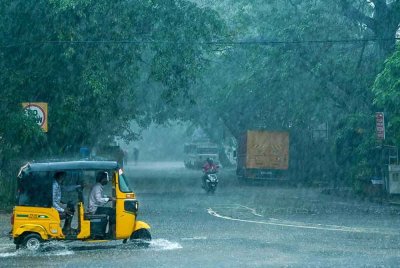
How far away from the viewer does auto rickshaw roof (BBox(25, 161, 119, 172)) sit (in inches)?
669

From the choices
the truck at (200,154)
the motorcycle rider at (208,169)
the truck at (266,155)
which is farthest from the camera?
the truck at (200,154)

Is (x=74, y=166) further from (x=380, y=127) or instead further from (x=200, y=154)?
(x=200, y=154)

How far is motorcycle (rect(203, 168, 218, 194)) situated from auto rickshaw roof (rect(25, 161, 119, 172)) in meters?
20.9

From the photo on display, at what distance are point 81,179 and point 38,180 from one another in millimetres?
1136

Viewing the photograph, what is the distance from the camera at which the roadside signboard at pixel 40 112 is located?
26.3 m

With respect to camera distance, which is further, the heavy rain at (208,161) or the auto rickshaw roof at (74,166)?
the auto rickshaw roof at (74,166)

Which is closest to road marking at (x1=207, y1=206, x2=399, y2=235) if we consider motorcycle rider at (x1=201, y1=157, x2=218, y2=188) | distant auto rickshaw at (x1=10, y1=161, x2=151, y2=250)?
distant auto rickshaw at (x1=10, y1=161, x2=151, y2=250)

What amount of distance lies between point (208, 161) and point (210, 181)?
6.86 ft

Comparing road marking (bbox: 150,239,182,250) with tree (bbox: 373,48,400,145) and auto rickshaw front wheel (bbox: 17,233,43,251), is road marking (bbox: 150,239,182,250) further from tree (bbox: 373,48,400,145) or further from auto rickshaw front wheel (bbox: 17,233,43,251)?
tree (bbox: 373,48,400,145)

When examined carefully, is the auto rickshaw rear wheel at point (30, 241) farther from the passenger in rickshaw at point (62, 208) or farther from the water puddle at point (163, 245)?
the water puddle at point (163, 245)

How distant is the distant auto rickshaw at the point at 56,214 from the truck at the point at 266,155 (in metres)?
31.9

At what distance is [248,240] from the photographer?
59.5 feet

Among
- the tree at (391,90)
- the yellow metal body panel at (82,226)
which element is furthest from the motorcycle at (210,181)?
the yellow metal body panel at (82,226)

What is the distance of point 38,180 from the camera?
17.0 m
